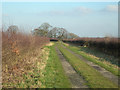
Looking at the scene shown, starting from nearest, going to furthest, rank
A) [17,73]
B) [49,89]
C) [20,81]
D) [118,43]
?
[49,89]
[20,81]
[17,73]
[118,43]

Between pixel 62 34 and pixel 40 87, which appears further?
pixel 62 34

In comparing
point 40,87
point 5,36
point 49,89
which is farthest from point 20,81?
point 5,36

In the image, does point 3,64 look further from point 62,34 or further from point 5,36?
point 62,34

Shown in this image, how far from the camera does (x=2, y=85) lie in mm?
5012

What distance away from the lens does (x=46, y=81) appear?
559 cm

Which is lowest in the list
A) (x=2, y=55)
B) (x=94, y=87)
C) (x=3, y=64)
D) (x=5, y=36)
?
(x=94, y=87)

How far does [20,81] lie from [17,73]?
2.92 feet

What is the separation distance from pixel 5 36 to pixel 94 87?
4442 millimetres

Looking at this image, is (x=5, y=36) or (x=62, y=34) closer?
(x=5, y=36)

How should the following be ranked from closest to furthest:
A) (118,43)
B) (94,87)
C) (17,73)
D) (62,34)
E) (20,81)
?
(94,87), (20,81), (17,73), (118,43), (62,34)

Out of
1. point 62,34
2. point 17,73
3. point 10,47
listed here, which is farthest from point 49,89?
point 62,34

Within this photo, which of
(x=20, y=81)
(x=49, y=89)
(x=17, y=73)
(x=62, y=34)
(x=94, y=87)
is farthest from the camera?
(x=62, y=34)

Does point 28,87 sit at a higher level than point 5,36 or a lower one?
lower

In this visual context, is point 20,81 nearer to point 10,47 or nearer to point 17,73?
point 17,73
